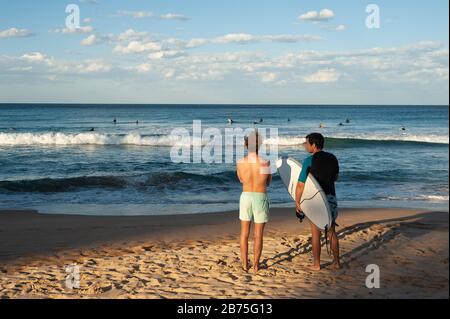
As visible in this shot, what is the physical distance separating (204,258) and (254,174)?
1710 mm

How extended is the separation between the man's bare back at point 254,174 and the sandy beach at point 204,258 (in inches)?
42.7

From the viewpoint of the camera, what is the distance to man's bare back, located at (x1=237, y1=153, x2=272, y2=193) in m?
6.06

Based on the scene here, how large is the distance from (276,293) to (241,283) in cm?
52

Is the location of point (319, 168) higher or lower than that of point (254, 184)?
higher

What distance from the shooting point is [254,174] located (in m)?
6.05

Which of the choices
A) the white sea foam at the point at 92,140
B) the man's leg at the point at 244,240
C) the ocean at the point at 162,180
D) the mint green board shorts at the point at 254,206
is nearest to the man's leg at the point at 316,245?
the mint green board shorts at the point at 254,206

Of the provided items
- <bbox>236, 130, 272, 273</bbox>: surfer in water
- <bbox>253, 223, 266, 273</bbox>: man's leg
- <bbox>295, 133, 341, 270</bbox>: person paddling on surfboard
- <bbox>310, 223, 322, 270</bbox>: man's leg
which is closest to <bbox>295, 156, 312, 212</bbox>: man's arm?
<bbox>295, 133, 341, 270</bbox>: person paddling on surfboard

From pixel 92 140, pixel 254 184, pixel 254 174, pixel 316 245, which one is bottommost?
pixel 316 245

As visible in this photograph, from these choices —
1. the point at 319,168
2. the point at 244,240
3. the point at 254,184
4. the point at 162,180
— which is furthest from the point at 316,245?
the point at 162,180

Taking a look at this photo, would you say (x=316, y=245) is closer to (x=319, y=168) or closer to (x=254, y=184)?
(x=319, y=168)

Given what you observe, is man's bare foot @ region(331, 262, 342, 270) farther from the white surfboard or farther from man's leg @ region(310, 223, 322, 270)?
the white surfboard

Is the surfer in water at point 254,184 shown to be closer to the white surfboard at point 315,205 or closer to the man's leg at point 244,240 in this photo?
the man's leg at point 244,240
